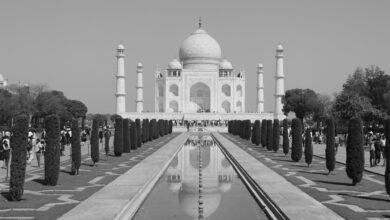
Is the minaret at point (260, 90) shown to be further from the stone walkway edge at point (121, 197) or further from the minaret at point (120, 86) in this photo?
the stone walkway edge at point (121, 197)

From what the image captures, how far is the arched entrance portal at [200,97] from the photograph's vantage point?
70.1 meters

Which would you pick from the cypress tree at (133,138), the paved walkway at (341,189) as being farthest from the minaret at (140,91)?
the paved walkway at (341,189)

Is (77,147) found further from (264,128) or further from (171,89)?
(171,89)

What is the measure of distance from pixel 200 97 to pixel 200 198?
60985mm

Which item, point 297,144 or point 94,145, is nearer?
point 94,145

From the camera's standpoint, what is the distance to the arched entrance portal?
7006 centimetres

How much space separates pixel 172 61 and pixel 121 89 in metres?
10.9

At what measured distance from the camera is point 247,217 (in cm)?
905

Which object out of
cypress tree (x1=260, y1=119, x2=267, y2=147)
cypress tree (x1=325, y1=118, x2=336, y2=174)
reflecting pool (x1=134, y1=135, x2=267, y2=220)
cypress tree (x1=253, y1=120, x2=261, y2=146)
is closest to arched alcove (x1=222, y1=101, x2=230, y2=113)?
cypress tree (x1=253, y1=120, x2=261, y2=146)

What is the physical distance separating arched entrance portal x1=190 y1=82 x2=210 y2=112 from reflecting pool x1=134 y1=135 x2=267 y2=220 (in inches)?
2106

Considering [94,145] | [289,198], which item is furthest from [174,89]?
[289,198]

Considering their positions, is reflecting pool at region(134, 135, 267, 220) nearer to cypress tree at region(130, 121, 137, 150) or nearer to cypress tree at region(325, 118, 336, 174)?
cypress tree at region(325, 118, 336, 174)

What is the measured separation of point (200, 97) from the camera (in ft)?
233

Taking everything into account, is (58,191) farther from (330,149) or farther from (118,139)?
(118,139)
